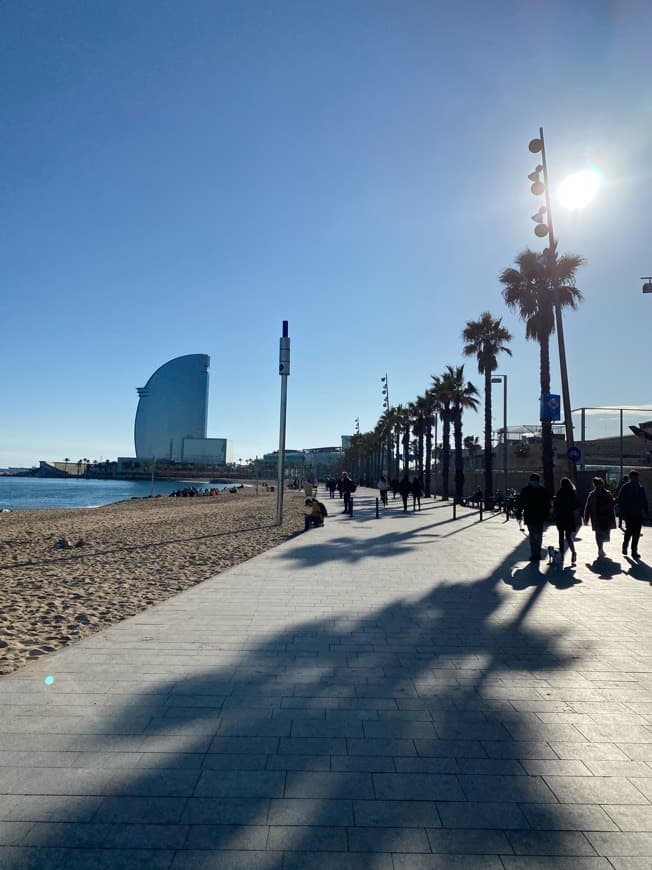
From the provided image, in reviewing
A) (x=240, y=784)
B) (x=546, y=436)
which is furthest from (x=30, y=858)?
(x=546, y=436)

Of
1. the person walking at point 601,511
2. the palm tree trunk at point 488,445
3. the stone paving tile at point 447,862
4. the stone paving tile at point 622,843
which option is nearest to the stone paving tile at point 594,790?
the stone paving tile at point 622,843

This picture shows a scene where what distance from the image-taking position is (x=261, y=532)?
594 inches

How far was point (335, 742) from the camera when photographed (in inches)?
119

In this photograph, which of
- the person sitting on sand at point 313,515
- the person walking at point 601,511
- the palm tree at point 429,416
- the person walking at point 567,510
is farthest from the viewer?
the palm tree at point 429,416

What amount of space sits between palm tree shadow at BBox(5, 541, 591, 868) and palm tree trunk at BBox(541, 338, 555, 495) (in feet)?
45.7

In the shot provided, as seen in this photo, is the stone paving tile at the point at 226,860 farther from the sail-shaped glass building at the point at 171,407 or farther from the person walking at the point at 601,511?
the sail-shaped glass building at the point at 171,407

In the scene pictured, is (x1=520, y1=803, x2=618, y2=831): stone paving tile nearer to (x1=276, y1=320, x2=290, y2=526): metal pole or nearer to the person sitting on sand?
the person sitting on sand

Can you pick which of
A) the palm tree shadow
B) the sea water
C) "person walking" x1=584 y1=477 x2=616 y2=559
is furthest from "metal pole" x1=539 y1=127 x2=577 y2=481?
the sea water

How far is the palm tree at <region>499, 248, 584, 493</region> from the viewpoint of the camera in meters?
18.6

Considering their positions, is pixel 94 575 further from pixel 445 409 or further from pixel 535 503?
pixel 445 409

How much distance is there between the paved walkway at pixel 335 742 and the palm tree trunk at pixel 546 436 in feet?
40.7

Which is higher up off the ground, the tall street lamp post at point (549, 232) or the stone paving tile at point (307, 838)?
the tall street lamp post at point (549, 232)

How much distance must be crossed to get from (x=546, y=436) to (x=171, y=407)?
16769 centimetres

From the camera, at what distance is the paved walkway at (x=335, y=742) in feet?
7.13
